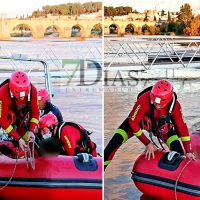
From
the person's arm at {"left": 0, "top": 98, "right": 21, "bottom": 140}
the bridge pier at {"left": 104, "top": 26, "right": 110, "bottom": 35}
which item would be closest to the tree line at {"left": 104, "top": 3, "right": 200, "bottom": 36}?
the bridge pier at {"left": 104, "top": 26, "right": 110, "bottom": 35}

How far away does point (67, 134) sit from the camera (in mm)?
2070

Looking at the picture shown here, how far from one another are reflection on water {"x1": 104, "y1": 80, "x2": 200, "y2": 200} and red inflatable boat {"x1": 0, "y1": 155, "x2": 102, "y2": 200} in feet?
0.67

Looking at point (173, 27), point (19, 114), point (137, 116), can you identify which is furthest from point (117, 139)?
point (173, 27)

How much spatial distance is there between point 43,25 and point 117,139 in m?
0.57

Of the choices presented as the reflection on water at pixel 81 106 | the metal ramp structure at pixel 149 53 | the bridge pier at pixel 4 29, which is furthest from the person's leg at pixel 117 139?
the reflection on water at pixel 81 106

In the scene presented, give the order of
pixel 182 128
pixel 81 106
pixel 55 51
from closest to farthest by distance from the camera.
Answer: pixel 182 128 < pixel 55 51 < pixel 81 106

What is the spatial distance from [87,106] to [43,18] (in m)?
1.34

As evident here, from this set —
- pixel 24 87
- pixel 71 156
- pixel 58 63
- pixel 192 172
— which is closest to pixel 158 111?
pixel 192 172

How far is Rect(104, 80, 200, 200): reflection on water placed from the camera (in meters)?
2.10

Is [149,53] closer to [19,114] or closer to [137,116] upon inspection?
[137,116]

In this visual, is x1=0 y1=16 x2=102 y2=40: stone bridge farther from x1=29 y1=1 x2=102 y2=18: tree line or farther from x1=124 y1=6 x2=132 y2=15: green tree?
x1=124 y1=6 x2=132 y2=15: green tree

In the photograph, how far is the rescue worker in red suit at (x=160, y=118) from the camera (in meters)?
1.95

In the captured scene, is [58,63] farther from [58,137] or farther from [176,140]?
[176,140]

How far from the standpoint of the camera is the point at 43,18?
218cm
